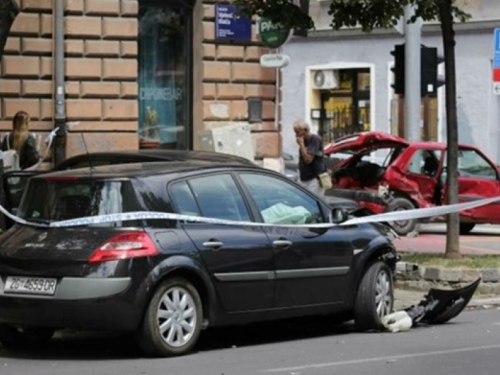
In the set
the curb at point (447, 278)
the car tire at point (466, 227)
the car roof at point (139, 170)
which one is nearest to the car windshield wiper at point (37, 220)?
the car roof at point (139, 170)

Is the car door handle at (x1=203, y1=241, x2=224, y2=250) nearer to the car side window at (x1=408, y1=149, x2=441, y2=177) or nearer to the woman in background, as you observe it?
the woman in background

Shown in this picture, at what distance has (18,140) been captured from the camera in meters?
15.7

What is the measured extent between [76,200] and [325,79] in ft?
85.2

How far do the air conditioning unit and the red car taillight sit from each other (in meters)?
26.2

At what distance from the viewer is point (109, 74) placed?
19000 millimetres

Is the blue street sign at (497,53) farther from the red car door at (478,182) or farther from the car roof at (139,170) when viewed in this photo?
the car roof at (139,170)

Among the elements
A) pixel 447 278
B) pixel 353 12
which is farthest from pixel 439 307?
pixel 353 12

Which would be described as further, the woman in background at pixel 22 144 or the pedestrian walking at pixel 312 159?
the pedestrian walking at pixel 312 159

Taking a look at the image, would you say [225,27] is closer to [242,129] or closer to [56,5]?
[242,129]

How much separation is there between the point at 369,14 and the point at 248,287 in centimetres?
606

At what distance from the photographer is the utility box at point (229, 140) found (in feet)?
66.0

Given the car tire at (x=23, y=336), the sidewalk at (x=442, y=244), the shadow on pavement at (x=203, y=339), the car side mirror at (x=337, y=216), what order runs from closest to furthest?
the shadow on pavement at (x=203, y=339), the car tire at (x=23, y=336), the car side mirror at (x=337, y=216), the sidewalk at (x=442, y=244)

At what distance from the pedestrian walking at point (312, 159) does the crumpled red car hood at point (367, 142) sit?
2.04 metres

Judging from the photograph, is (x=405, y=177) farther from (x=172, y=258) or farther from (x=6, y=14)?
(x=172, y=258)
